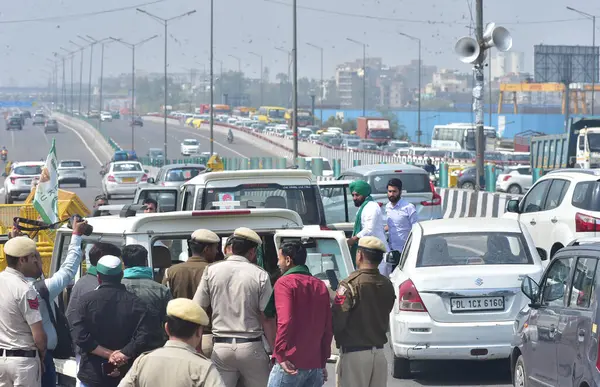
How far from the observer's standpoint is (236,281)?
7301 mm

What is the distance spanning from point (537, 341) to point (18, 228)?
4677 mm

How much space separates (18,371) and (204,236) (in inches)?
60.0

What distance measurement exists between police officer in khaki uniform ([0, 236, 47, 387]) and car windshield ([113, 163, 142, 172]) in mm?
38843

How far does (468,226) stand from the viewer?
11.3 meters

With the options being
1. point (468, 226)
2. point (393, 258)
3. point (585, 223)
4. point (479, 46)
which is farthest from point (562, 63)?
point (468, 226)

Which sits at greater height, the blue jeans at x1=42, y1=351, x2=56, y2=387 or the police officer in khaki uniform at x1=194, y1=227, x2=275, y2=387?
the police officer in khaki uniform at x1=194, y1=227, x2=275, y2=387

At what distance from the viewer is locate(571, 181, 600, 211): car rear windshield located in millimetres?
15555

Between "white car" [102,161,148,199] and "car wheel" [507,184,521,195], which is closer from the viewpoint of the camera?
"white car" [102,161,148,199]

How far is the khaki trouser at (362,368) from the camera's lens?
7629 millimetres

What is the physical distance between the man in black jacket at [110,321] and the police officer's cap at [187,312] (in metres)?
1.65

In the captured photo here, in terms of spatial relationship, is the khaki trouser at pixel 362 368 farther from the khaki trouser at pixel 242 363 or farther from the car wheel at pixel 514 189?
the car wheel at pixel 514 189

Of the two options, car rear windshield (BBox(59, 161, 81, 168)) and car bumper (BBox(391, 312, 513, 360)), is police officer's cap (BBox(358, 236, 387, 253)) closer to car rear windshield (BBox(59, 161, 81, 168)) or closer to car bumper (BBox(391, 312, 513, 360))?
car bumper (BBox(391, 312, 513, 360))

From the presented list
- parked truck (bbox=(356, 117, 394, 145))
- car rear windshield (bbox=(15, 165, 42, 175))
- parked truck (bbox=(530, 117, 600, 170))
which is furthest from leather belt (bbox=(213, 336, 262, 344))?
parked truck (bbox=(356, 117, 394, 145))

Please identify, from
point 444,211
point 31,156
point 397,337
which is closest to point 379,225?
point 397,337
